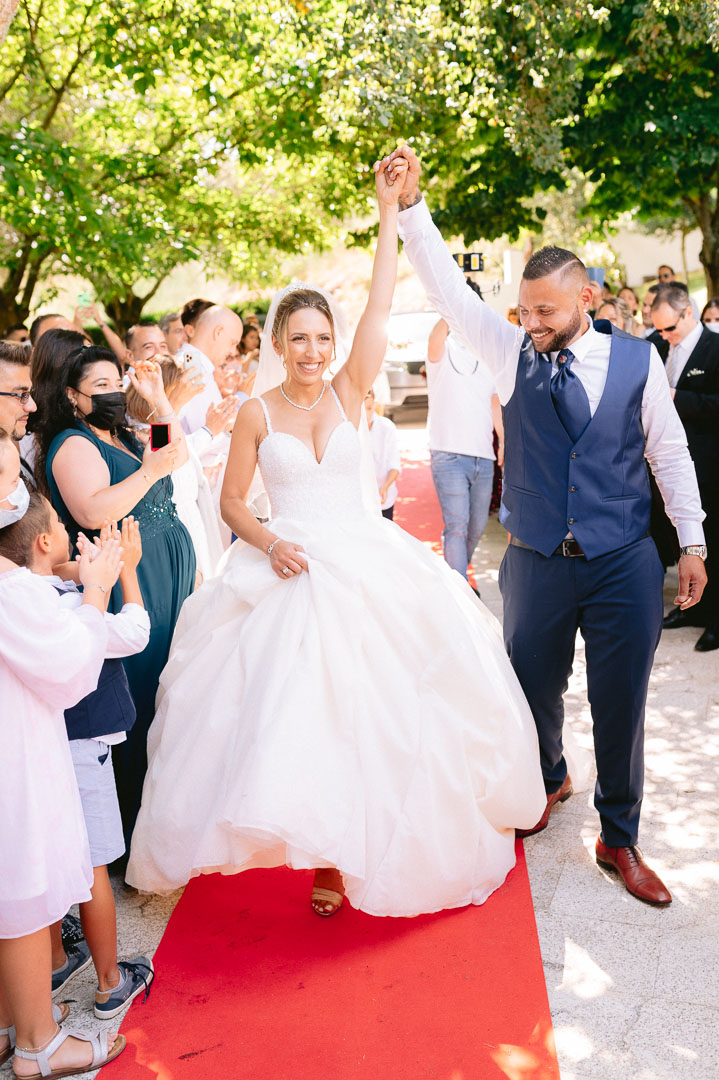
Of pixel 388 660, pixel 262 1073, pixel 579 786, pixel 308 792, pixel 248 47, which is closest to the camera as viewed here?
pixel 262 1073

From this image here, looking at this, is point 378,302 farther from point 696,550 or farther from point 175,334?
point 175,334

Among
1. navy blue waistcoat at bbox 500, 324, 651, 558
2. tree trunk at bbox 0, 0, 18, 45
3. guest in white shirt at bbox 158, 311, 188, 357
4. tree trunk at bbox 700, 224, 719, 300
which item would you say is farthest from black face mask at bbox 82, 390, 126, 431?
tree trunk at bbox 700, 224, 719, 300

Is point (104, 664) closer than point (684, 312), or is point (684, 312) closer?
point (104, 664)

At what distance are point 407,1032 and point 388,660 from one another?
3.72 ft

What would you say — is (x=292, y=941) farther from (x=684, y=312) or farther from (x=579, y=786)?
(x=684, y=312)

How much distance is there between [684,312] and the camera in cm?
639

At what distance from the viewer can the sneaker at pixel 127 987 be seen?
3025 mm

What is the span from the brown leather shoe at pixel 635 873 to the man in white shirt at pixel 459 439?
10.2ft

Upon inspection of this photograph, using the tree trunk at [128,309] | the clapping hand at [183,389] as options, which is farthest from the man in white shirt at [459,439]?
the tree trunk at [128,309]

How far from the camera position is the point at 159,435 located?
11.7 feet

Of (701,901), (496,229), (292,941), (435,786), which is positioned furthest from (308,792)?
(496,229)

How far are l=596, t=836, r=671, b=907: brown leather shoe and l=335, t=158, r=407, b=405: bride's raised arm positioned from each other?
1974 mm

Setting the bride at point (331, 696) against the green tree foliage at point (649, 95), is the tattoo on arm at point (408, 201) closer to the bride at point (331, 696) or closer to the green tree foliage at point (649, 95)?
the bride at point (331, 696)

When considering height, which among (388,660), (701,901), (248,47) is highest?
(248,47)
